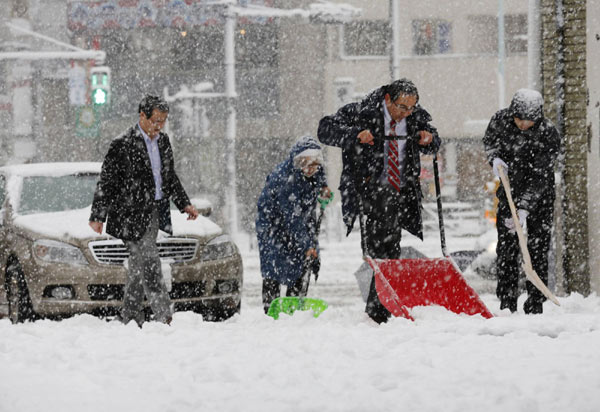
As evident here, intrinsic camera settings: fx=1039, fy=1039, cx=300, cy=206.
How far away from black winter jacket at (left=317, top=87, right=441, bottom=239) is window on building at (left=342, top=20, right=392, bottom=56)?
27.0 meters

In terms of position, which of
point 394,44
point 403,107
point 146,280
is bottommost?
point 146,280

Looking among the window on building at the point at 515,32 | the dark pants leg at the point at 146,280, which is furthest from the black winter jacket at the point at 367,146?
the window on building at the point at 515,32

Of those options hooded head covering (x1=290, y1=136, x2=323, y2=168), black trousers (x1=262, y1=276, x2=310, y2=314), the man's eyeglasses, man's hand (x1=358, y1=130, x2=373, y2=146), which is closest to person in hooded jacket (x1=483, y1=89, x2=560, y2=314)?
the man's eyeglasses

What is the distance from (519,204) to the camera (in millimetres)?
7684

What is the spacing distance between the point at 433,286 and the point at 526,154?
1288 millimetres

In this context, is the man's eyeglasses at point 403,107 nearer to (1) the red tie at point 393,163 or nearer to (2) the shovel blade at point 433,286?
(1) the red tie at point 393,163

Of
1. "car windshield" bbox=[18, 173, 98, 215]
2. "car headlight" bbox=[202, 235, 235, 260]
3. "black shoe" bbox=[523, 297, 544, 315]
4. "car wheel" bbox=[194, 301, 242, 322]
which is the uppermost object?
"car windshield" bbox=[18, 173, 98, 215]

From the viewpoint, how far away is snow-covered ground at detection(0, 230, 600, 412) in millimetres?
4469

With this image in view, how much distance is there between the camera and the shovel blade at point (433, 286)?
723cm

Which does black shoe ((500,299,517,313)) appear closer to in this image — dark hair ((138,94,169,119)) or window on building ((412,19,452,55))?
dark hair ((138,94,169,119))

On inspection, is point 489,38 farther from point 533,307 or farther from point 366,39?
point 533,307

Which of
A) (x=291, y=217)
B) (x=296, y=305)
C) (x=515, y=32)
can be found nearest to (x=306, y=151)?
(x=291, y=217)

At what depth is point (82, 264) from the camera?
329 inches

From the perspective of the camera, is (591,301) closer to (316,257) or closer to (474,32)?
(316,257)
